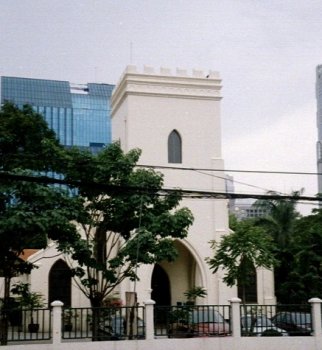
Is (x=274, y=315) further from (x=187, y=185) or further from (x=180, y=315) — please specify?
(x=187, y=185)

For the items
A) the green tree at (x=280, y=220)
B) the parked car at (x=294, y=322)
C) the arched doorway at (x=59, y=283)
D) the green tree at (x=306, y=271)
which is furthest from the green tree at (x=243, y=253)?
the green tree at (x=280, y=220)

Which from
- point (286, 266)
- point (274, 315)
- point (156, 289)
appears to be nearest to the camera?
point (274, 315)

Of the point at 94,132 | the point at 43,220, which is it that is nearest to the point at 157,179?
the point at 43,220

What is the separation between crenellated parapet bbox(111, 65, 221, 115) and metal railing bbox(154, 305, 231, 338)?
12927 millimetres

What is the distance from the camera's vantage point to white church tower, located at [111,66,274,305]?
87.8 feet

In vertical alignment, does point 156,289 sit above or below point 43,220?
below

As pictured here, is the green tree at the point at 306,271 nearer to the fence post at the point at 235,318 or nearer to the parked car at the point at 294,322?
the parked car at the point at 294,322

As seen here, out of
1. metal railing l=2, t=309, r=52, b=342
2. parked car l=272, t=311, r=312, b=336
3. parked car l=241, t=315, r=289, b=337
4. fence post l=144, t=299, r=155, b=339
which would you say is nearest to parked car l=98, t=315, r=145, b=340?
fence post l=144, t=299, r=155, b=339

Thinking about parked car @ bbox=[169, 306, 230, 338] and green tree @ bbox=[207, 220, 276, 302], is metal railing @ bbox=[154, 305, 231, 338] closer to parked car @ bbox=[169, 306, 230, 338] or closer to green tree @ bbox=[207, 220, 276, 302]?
parked car @ bbox=[169, 306, 230, 338]

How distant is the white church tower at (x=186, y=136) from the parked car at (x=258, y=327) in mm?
10158

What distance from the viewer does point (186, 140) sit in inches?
1073

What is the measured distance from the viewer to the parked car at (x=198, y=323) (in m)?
15.8

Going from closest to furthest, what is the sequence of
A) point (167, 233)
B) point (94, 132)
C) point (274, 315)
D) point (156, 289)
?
point (274, 315) → point (167, 233) → point (156, 289) → point (94, 132)

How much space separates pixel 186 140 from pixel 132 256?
10893mm
